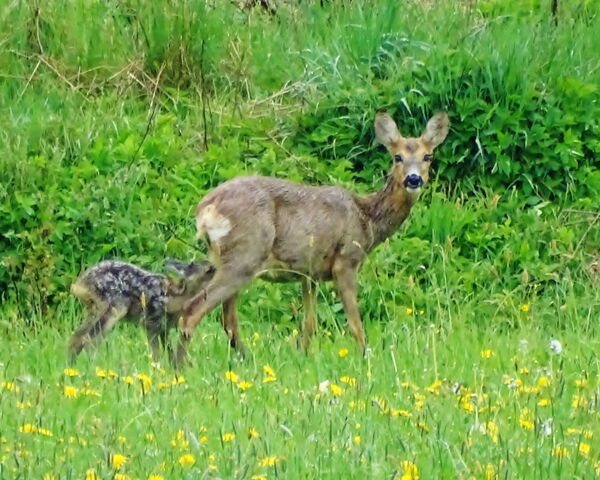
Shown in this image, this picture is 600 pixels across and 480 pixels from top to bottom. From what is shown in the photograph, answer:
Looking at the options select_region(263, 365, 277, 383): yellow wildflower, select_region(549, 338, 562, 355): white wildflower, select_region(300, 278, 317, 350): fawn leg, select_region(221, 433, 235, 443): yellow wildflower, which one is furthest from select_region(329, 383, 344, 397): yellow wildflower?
select_region(300, 278, 317, 350): fawn leg

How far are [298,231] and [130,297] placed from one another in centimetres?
112

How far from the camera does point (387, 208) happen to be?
922 centimetres

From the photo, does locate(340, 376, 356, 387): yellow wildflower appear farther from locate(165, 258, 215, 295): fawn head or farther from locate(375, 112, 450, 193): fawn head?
locate(375, 112, 450, 193): fawn head

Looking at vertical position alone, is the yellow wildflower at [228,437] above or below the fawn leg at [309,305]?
above

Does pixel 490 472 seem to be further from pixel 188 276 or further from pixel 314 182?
pixel 314 182

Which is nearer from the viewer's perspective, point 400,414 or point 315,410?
point 315,410

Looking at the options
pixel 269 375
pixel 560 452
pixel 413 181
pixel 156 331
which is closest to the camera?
pixel 560 452

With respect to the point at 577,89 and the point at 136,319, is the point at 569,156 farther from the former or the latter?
the point at 136,319

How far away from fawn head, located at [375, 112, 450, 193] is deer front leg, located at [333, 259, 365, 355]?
651 millimetres

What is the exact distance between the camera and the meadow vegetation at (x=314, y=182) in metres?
5.38

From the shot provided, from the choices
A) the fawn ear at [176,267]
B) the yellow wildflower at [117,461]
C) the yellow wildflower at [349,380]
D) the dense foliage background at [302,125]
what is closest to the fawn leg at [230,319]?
the fawn ear at [176,267]

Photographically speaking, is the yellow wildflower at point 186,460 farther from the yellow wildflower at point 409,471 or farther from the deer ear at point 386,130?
the deer ear at point 386,130

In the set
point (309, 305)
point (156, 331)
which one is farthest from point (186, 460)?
point (309, 305)

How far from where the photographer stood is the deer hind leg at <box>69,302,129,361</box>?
763cm
